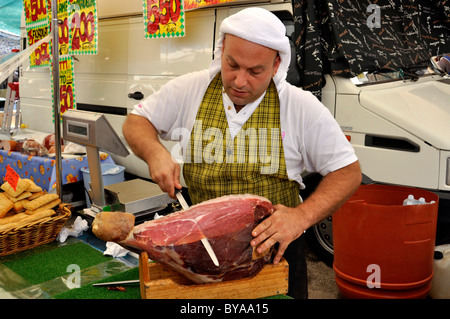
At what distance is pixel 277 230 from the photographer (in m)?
1.70

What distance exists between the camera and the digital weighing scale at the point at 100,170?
291cm

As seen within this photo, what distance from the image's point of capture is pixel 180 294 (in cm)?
166

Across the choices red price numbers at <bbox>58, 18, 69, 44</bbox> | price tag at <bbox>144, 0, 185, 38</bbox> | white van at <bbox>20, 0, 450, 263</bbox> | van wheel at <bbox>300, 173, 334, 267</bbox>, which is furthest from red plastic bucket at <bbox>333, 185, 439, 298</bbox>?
red price numbers at <bbox>58, 18, 69, 44</bbox>

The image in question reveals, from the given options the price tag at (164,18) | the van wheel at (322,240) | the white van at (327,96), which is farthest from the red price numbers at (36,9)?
the van wheel at (322,240)

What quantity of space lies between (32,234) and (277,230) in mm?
1551

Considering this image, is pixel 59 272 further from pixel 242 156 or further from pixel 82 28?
pixel 82 28

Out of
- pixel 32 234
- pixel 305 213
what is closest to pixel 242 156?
pixel 305 213

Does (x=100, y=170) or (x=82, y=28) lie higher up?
(x=82, y=28)

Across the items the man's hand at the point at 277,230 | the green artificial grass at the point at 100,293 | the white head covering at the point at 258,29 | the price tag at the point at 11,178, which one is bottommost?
the green artificial grass at the point at 100,293

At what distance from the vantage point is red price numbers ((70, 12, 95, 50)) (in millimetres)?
4559

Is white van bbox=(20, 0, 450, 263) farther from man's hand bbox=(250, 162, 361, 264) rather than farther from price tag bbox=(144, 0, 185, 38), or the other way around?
man's hand bbox=(250, 162, 361, 264)

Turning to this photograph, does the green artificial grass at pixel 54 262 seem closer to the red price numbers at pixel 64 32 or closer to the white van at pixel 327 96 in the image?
the white van at pixel 327 96

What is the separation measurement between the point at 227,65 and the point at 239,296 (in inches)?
36.6
